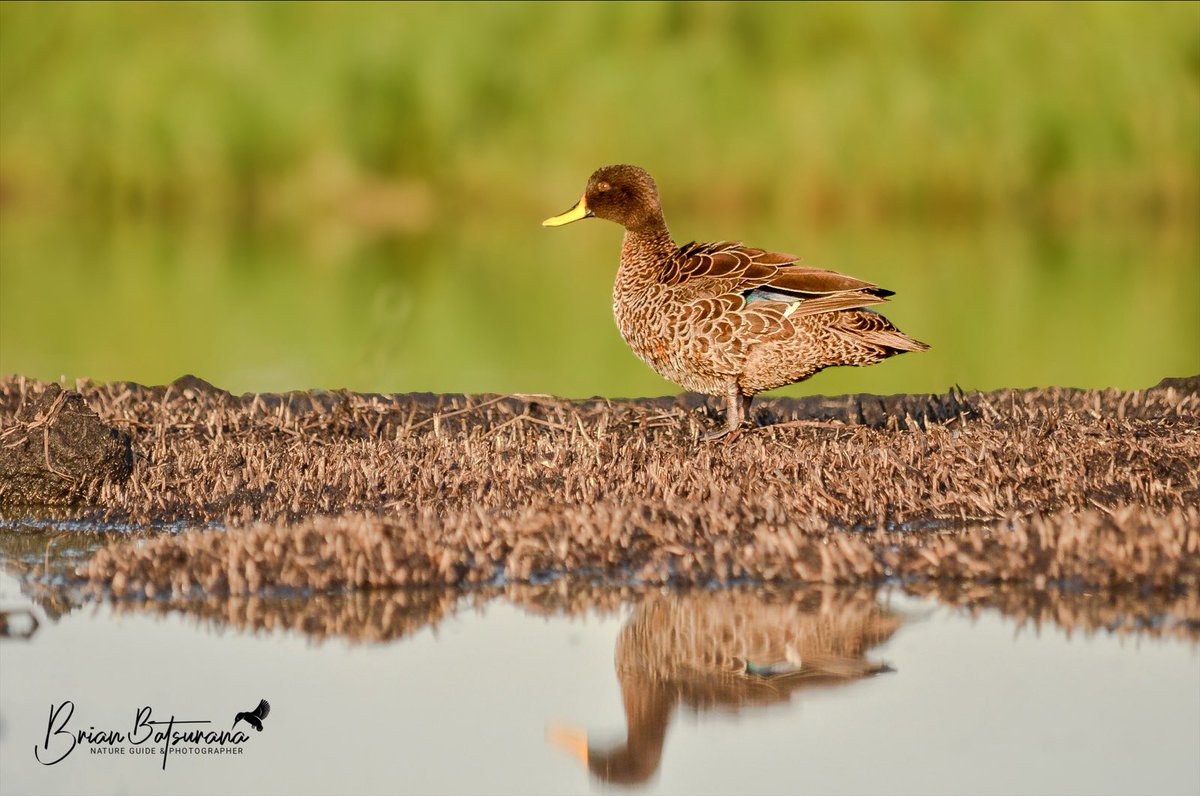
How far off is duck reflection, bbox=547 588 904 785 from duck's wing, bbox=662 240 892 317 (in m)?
2.88

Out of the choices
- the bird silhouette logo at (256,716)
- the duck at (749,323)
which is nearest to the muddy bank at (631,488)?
the duck at (749,323)

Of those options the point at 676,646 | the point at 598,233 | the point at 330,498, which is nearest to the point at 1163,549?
the point at 676,646

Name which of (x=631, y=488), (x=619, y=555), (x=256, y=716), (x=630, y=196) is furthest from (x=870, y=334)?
(x=256, y=716)

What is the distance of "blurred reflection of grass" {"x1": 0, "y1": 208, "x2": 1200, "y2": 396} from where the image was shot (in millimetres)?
15930

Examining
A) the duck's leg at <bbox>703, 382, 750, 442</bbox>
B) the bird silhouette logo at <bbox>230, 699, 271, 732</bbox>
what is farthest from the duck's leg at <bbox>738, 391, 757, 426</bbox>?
the bird silhouette logo at <bbox>230, 699, 271, 732</bbox>

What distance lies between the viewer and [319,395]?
1009cm

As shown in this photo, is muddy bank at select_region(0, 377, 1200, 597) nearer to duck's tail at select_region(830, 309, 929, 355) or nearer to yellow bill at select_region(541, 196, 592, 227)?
duck's tail at select_region(830, 309, 929, 355)

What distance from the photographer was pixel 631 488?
709cm

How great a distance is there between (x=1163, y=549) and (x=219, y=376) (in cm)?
1070

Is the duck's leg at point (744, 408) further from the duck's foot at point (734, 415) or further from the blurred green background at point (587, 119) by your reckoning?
the blurred green background at point (587, 119)

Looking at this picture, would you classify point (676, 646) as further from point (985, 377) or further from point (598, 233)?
point (598, 233)

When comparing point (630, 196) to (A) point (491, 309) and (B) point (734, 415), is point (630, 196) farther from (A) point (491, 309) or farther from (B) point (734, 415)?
(A) point (491, 309)

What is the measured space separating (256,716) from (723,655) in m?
1.30

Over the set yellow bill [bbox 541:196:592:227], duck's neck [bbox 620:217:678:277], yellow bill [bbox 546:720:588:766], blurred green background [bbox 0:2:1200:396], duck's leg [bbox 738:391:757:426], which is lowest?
yellow bill [bbox 546:720:588:766]
